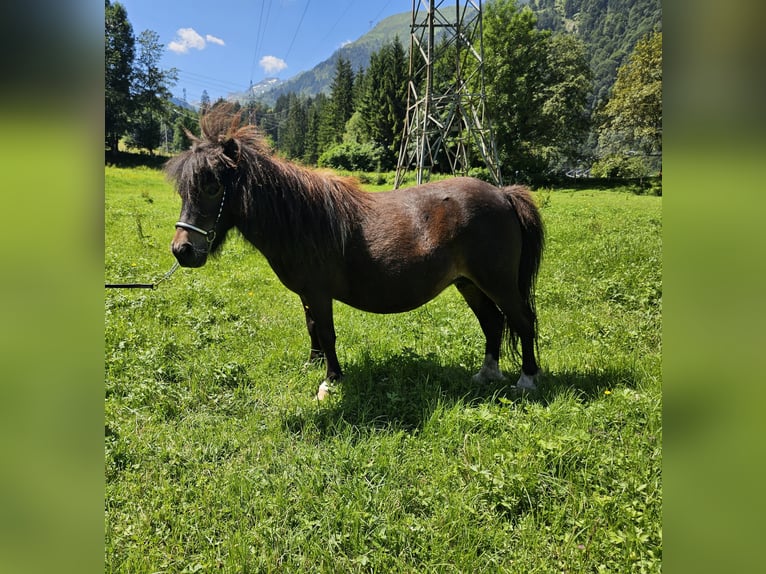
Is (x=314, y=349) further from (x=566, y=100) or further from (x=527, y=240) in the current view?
(x=566, y=100)

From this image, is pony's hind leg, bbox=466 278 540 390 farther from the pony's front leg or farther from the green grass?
the pony's front leg

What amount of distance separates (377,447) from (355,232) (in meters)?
1.76

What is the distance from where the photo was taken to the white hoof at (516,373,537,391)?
3818mm

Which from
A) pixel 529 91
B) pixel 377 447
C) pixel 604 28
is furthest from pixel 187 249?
pixel 604 28

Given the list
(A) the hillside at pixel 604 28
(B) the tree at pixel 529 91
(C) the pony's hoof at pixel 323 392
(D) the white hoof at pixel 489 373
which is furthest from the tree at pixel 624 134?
(A) the hillside at pixel 604 28

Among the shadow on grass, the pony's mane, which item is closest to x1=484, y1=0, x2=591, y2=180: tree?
the shadow on grass

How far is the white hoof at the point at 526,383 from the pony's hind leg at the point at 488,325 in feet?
0.76

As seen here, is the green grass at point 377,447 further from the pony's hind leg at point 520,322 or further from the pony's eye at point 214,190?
the pony's eye at point 214,190

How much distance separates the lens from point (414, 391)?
3666mm

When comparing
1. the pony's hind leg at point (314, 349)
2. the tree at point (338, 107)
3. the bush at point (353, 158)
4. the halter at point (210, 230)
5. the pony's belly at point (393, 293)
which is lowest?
the pony's hind leg at point (314, 349)

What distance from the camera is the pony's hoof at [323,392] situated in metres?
3.64
